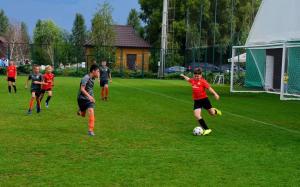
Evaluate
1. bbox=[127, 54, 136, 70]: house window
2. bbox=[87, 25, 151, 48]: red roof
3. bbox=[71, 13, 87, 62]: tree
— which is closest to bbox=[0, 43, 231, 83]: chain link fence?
bbox=[127, 54, 136, 70]: house window

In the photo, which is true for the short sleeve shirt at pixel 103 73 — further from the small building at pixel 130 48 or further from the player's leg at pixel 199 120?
the small building at pixel 130 48

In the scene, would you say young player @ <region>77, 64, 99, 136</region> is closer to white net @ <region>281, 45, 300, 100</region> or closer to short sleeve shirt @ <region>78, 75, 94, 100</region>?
short sleeve shirt @ <region>78, 75, 94, 100</region>

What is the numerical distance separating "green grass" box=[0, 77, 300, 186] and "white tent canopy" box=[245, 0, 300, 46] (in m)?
9.26

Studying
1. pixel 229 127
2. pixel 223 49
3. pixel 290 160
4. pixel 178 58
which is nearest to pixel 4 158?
pixel 290 160

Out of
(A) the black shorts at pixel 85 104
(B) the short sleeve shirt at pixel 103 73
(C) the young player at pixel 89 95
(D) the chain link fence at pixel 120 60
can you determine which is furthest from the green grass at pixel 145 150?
(D) the chain link fence at pixel 120 60

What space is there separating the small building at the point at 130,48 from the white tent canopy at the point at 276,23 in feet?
89.8

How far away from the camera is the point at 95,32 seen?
57.2 metres

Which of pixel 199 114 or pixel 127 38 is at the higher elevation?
pixel 127 38

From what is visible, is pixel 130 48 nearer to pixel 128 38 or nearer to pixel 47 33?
pixel 128 38

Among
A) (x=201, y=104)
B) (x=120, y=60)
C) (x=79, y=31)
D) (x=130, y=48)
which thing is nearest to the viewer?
(x=201, y=104)

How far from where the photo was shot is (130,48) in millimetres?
64688

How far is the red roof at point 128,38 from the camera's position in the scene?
212ft

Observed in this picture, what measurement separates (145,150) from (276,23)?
746 inches

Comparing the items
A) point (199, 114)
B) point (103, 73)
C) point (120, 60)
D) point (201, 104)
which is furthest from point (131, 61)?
point (199, 114)
